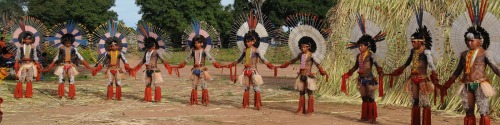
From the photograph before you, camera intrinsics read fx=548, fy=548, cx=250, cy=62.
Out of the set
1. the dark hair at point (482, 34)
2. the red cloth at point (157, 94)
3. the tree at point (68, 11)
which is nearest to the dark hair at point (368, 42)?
the dark hair at point (482, 34)

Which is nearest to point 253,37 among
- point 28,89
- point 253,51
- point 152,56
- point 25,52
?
point 253,51

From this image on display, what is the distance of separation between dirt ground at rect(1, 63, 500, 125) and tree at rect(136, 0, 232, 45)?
39.6m

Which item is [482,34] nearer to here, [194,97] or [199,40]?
[199,40]

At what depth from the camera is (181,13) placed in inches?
2151

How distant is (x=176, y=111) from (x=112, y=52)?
8.74 feet

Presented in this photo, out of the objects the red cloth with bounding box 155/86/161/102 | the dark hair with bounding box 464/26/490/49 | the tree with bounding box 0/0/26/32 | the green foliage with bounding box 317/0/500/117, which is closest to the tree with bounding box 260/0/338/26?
the tree with bounding box 0/0/26/32

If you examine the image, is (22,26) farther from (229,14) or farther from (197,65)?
(229,14)

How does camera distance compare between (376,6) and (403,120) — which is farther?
(376,6)

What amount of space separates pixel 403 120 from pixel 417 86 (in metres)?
1.62

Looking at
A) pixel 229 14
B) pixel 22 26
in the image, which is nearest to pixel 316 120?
pixel 22 26

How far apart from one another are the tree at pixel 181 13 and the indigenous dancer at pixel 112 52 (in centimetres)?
4072

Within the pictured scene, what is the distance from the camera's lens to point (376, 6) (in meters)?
12.5

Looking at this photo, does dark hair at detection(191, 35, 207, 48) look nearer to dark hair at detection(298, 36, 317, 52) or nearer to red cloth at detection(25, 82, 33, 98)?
dark hair at detection(298, 36, 317, 52)

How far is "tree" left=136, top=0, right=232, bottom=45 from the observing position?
54.1 metres
